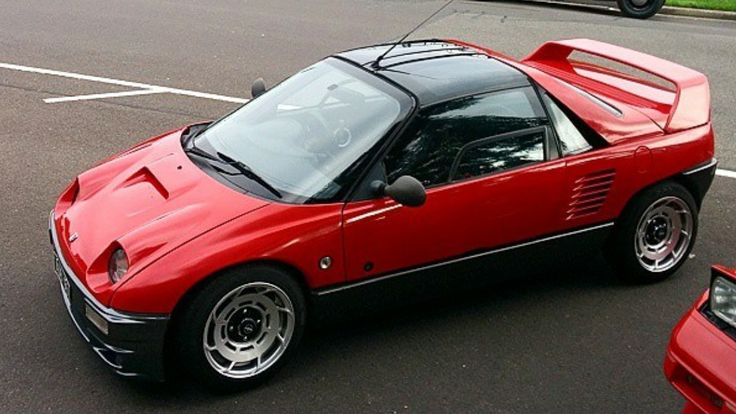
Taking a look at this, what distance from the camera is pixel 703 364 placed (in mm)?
2736

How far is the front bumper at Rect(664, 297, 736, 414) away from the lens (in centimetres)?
265

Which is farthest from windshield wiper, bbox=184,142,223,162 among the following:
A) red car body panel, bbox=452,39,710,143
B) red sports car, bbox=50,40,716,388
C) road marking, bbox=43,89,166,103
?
road marking, bbox=43,89,166,103

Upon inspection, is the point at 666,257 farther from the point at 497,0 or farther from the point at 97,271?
the point at 497,0

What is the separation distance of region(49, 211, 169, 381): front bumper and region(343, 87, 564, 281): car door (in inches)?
36.8

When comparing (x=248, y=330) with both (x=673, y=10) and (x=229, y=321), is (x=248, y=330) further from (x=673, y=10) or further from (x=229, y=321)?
(x=673, y=10)

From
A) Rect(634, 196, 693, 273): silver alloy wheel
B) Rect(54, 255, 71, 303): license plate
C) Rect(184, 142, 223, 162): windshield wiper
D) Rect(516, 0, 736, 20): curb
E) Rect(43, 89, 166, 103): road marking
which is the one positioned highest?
Rect(184, 142, 223, 162): windshield wiper

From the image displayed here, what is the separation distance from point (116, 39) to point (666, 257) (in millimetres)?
8100

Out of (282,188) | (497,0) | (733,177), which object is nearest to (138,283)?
(282,188)

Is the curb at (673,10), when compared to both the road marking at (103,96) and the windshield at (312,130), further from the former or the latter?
the windshield at (312,130)

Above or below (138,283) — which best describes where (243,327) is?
below

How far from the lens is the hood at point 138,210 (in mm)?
3488

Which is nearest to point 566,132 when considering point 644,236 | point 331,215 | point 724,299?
point 644,236

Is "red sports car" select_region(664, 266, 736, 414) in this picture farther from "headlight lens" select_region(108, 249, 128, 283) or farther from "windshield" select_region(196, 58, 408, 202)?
"headlight lens" select_region(108, 249, 128, 283)

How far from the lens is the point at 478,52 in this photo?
15.3 ft
